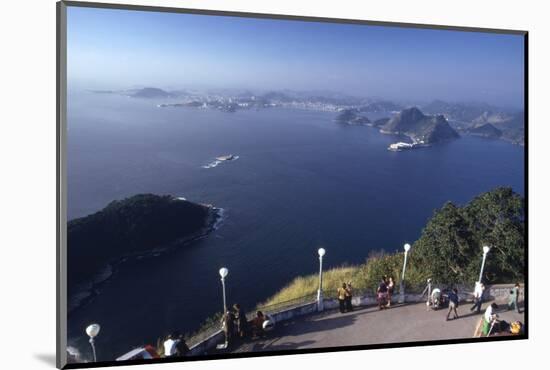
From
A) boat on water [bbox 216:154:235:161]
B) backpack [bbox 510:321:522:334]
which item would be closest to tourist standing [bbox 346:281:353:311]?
backpack [bbox 510:321:522:334]

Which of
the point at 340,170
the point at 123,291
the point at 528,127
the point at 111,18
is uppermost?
the point at 111,18

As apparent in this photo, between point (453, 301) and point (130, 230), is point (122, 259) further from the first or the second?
point (453, 301)

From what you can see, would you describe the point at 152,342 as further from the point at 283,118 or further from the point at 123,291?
the point at 283,118

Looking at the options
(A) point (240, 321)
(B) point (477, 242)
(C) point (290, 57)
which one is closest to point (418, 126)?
(B) point (477, 242)

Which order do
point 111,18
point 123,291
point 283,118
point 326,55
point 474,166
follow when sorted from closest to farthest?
point 111,18
point 123,291
point 326,55
point 283,118
point 474,166

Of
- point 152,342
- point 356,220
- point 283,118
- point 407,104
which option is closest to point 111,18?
point 283,118

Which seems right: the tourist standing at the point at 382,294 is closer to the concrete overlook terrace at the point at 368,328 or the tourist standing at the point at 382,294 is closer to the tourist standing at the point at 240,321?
the concrete overlook terrace at the point at 368,328

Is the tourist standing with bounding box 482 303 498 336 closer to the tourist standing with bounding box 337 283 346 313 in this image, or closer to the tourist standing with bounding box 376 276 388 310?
the tourist standing with bounding box 376 276 388 310
